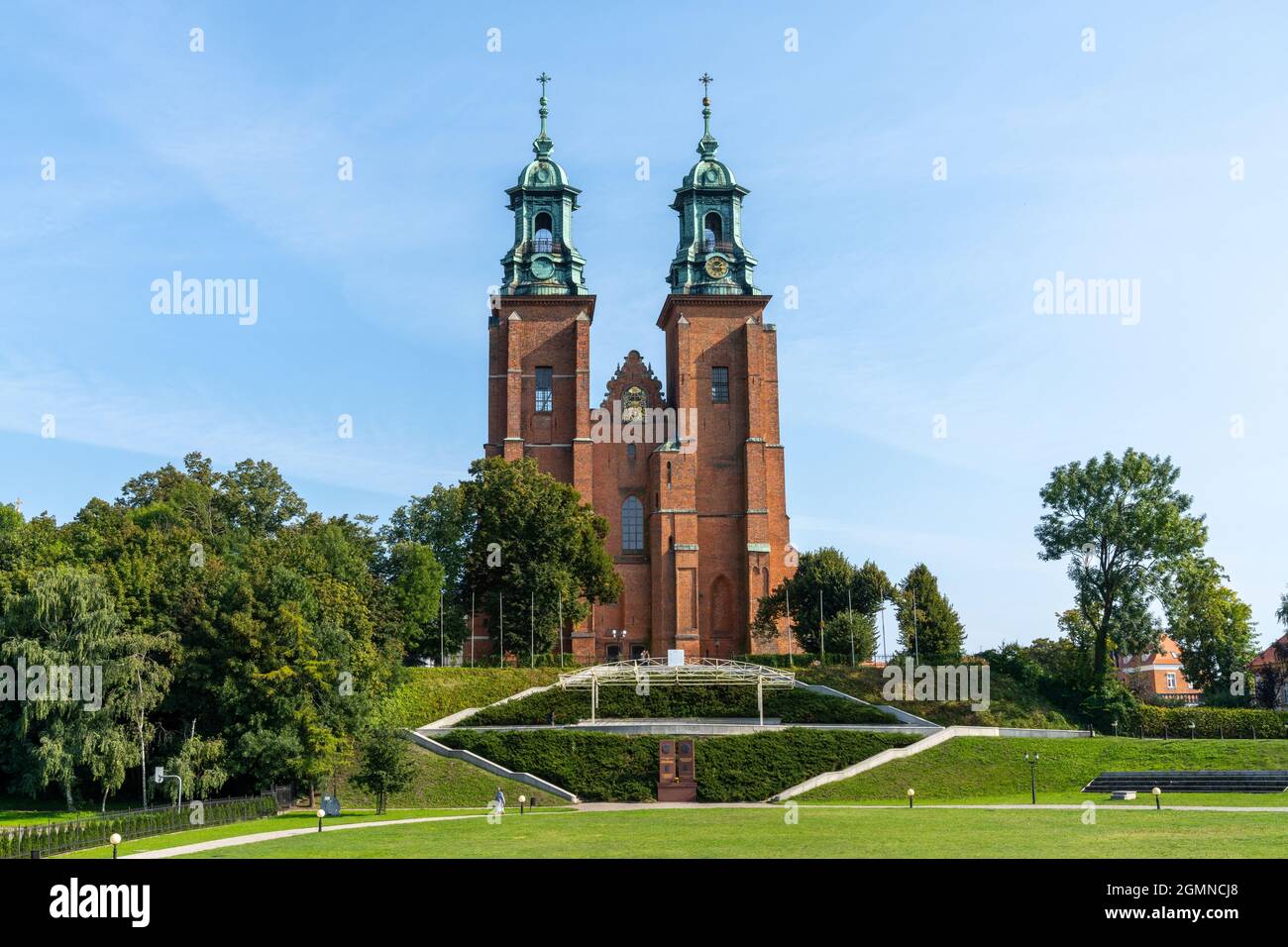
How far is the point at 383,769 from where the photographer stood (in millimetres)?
41531

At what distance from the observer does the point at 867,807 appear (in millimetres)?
40438

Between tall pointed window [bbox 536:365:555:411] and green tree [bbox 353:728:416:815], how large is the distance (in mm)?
35483

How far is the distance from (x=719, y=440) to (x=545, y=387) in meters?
10.9

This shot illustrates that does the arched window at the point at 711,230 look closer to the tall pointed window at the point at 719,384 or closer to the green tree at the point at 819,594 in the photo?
the tall pointed window at the point at 719,384

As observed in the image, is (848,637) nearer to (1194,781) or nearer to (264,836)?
(1194,781)

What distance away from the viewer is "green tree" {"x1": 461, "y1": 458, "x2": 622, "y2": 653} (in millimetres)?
64875

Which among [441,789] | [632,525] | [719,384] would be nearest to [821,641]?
[632,525]

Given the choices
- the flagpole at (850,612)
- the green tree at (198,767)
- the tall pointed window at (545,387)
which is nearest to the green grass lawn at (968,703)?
the flagpole at (850,612)

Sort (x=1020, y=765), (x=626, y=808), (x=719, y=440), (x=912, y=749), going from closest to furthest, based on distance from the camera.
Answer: (x=626, y=808) → (x=1020, y=765) → (x=912, y=749) → (x=719, y=440)

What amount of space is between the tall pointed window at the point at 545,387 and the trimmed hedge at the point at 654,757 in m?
27.9

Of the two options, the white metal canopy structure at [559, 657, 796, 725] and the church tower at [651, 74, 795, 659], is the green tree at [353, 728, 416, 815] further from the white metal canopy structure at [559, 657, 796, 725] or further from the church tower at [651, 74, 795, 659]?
the church tower at [651, 74, 795, 659]
